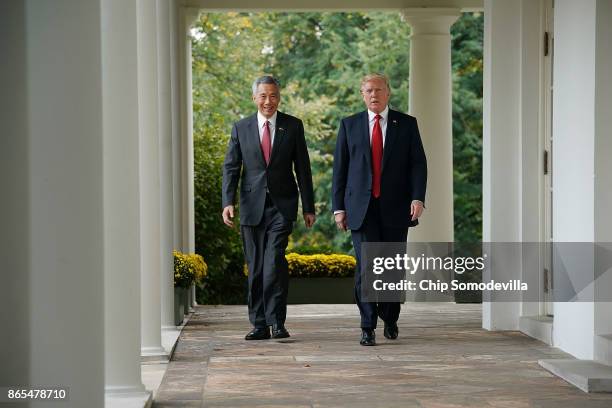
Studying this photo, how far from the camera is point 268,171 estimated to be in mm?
10898

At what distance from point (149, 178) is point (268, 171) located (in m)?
1.94

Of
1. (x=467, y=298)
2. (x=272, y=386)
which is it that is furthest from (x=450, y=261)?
(x=272, y=386)

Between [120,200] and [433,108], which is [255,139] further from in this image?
[433,108]

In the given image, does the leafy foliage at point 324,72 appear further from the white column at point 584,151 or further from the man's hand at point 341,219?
the white column at point 584,151

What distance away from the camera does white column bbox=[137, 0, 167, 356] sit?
9102 mm

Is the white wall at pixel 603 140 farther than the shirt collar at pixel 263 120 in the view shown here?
No

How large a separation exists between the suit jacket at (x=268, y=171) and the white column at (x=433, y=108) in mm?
5229

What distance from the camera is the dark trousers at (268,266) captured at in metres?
10.7

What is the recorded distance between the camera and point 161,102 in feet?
37.8

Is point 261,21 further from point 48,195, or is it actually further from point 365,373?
point 48,195

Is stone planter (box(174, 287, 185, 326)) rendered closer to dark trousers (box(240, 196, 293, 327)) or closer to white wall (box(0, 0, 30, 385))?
dark trousers (box(240, 196, 293, 327))

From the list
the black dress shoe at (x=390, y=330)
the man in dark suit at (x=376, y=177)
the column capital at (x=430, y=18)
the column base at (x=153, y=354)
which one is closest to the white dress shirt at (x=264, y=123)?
the man in dark suit at (x=376, y=177)

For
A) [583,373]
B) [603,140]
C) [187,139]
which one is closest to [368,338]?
[583,373]

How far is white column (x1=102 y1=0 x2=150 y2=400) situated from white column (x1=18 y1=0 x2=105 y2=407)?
2096mm
